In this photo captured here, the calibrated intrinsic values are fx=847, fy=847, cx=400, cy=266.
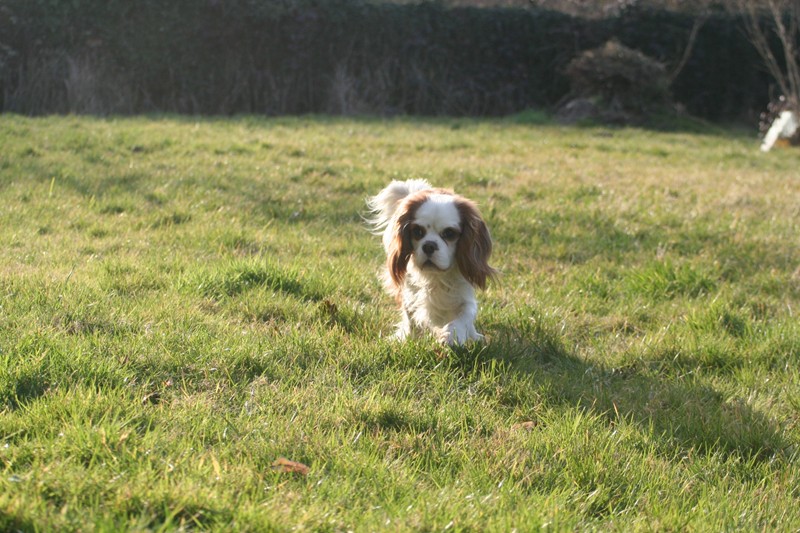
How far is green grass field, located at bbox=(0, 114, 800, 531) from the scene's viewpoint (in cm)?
257

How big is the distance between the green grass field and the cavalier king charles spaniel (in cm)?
24

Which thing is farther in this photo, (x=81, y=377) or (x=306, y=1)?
(x=306, y=1)

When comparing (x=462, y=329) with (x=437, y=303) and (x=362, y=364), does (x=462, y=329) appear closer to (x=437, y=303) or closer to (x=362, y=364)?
(x=437, y=303)

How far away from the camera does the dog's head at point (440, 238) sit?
4438 mm

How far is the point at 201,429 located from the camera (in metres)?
2.90

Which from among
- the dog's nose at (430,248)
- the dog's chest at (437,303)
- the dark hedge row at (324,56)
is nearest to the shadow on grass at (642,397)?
the dog's chest at (437,303)

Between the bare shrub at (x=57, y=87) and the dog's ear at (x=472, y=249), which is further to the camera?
the bare shrub at (x=57, y=87)

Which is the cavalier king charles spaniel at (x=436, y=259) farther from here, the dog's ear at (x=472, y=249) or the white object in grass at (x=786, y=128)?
the white object in grass at (x=786, y=128)

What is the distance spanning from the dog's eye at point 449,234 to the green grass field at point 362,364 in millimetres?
553

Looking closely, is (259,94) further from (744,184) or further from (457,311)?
(457,311)

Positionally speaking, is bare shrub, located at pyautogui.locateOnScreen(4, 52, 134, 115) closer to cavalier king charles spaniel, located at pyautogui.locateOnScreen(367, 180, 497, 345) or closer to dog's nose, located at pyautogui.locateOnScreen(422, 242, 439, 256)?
cavalier king charles spaniel, located at pyautogui.locateOnScreen(367, 180, 497, 345)

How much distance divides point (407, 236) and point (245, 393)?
1544 millimetres

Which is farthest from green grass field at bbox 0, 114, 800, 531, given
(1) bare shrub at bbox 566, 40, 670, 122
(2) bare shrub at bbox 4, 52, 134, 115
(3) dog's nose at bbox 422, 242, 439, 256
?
(1) bare shrub at bbox 566, 40, 670, 122

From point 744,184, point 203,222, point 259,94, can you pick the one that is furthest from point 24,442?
point 259,94
